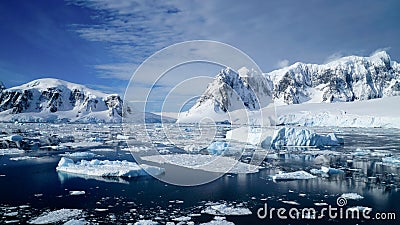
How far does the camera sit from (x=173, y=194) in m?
9.64

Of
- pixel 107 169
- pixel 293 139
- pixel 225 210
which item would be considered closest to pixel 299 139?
pixel 293 139

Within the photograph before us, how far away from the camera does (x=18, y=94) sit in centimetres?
12744

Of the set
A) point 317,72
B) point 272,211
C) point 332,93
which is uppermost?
point 317,72

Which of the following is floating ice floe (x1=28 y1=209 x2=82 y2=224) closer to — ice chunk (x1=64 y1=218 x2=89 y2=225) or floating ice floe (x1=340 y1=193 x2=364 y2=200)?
ice chunk (x1=64 y1=218 x2=89 y2=225)

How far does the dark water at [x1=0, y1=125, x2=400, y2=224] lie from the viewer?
761 centimetres

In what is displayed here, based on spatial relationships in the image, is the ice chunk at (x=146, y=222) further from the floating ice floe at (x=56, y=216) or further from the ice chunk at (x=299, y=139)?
the ice chunk at (x=299, y=139)

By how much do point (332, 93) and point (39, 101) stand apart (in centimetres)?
12897

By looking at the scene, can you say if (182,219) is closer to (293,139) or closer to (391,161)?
(391,161)

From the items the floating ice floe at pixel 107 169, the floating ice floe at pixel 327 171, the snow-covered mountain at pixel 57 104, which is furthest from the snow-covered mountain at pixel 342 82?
the floating ice floe at pixel 107 169

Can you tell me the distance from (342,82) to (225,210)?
512 feet

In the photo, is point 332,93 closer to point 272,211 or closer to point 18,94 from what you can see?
point 18,94

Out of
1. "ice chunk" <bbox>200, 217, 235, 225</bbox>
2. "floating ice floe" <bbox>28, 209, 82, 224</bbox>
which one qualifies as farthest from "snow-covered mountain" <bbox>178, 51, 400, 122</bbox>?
"ice chunk" <bbox>200, 217, 235, 225</bbox>

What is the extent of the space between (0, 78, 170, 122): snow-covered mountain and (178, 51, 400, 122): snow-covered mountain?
33.6 meters

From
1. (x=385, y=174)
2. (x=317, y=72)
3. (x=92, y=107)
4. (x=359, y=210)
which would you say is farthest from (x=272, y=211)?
(x=317, y=72)
